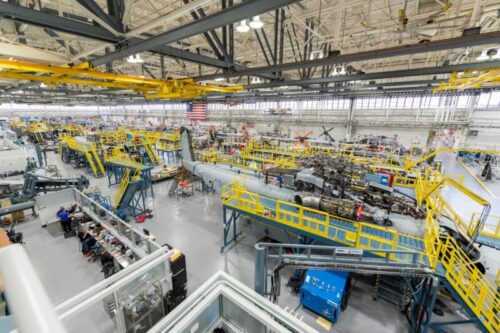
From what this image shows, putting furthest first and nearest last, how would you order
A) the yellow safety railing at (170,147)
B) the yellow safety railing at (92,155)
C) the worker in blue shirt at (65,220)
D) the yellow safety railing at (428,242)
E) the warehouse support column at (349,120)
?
1. the warehouse support column at (349,120)
2. the yellow safety railing at (170,147)
3. the yellow safety railing at (92,155)
4. the worker in blue shirt at (65,220)
5. the yellow safety railing at (428,242)

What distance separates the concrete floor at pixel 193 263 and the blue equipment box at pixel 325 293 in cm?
35

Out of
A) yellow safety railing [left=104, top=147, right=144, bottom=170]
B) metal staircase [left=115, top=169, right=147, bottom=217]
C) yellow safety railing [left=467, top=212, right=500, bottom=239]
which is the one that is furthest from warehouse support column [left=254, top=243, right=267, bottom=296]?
yellow safety railing [left=104, top=147, right=144, bottom=170]

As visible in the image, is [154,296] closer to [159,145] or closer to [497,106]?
[159,145]

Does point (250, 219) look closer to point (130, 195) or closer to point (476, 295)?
point (130, 195)

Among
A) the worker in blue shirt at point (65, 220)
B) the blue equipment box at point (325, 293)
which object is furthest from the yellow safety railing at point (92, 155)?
the blue equipment box at point (325, 293)

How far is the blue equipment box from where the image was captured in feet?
21.0

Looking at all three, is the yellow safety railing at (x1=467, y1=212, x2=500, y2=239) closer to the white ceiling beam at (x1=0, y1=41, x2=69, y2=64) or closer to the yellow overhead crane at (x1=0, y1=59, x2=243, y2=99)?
the yellow overhead crane at (x1=0, y1=59, x2=243, y2=99)

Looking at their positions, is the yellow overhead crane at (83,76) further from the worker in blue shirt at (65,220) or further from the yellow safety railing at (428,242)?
the yellow safety railing at (428,242)

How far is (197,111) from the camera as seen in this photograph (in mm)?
43812

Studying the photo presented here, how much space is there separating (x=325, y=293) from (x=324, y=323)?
87cm

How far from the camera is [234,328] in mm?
2891

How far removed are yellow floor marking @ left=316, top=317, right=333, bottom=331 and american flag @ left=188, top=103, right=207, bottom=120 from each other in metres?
40.6

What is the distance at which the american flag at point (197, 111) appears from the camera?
43.0m

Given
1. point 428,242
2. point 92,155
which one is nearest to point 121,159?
point 92,155
